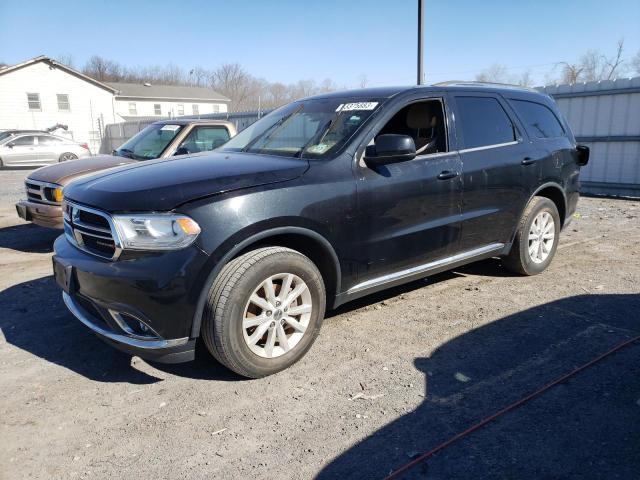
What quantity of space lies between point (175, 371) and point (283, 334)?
31.7 inches

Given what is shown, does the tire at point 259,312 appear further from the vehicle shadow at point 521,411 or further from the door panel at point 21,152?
the door panel at point 21,152

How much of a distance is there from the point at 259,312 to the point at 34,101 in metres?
40.9

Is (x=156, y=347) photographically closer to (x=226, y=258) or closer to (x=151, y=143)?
(x=226, y=258)

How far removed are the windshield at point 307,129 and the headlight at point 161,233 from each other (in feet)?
3.87

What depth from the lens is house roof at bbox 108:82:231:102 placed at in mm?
48303

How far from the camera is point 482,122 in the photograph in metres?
4.58

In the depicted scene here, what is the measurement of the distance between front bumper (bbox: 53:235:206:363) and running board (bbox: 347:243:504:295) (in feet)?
4.22

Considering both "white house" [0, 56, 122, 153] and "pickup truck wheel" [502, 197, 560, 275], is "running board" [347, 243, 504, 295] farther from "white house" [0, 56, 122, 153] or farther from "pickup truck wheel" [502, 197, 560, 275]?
"white house" [0, 56, 122, 153]

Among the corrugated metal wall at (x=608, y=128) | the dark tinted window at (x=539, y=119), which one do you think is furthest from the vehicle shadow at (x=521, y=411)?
the corrugated metal wall at (x=608, y=128)

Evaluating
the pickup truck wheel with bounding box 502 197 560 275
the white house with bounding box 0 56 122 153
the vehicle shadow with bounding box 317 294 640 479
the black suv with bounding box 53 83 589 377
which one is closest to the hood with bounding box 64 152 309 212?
the black suv with bounding box 53 83 589 377

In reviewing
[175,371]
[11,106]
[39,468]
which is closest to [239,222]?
[175,371]

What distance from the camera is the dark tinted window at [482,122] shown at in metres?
4.43

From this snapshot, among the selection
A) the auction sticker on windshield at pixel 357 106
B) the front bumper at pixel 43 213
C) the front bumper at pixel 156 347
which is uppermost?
the auction sticker on windshield at pixel 357 106

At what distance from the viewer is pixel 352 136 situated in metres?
3.71
